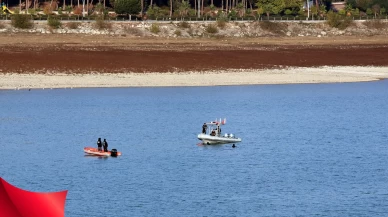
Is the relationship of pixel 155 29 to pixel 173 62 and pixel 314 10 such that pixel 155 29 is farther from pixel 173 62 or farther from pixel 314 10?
pixel 314 10

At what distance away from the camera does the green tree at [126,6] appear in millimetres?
116875

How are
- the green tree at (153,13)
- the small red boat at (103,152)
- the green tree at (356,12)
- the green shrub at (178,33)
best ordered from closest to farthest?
the small red boat at (103,152), the green shrub at (178,33), the green tree at (153,13), the green tree at (356,12)

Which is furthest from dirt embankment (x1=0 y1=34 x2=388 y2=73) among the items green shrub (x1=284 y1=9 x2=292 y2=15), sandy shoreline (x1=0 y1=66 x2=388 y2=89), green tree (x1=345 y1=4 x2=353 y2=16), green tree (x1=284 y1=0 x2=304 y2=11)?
green tree (x1=345 y1=4 x2=353 y2=16)

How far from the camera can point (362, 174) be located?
27328 mm

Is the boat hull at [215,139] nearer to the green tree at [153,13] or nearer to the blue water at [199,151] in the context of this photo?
the blue water at [199,151]

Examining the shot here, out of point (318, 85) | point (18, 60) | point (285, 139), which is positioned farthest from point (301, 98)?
point (18, 60)

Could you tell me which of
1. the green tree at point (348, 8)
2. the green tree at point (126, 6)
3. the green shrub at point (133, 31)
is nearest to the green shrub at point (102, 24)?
the green shrub at point (133, 31)

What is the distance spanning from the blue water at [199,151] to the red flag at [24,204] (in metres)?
15.8

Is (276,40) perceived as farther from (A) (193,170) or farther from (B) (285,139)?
(A) (193,170)

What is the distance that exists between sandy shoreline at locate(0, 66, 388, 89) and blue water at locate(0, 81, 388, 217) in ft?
7.03

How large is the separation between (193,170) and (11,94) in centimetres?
2943

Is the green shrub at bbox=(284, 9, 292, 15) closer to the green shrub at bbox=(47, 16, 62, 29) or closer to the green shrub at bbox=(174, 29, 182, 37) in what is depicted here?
the green shrub at bbox=(174, 29, 182, 37)

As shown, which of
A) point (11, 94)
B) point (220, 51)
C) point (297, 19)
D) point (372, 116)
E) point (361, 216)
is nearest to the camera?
point (361, 216)

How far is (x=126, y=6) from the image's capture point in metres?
117
